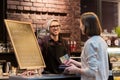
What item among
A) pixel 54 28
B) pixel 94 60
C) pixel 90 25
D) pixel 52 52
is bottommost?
pixel 52 52

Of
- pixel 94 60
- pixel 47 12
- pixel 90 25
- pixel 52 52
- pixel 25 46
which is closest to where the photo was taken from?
pixel 94 60

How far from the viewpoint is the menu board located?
436 cm

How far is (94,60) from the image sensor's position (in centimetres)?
296

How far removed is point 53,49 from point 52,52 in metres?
0.05

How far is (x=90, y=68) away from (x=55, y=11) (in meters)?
4.01

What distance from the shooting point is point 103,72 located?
120 inches

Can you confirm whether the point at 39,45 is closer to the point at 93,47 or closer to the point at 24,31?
the point at 24,31

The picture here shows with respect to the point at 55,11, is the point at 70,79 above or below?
below

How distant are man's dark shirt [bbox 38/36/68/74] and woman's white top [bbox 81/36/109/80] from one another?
4.56 feet

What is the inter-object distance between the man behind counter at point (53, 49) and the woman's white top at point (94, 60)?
140cm

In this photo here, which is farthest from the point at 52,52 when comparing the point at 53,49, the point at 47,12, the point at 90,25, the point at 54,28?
the point at 47,12

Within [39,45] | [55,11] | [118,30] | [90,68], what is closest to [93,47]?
[90,68]

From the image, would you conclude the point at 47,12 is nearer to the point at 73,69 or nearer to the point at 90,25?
the point at 90,25

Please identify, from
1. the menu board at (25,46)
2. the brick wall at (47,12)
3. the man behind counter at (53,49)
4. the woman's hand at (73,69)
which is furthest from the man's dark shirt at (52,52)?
the brick wall at (47,12)
